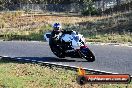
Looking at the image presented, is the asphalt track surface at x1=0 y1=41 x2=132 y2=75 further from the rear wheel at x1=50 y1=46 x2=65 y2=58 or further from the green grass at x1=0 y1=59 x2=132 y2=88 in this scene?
the green grass at x1=0 y1=59 x2=132 y2=88

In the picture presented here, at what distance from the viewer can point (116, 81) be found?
761 cm

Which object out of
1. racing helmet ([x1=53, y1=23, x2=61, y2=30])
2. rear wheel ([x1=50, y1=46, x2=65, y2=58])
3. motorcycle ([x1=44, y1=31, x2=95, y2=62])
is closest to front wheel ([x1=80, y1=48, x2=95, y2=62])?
motorcycle ([x1=44, y1=31, x2=95, y2=62])

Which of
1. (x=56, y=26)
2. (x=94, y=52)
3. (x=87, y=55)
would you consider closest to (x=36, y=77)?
Result: (x=87, y=55)

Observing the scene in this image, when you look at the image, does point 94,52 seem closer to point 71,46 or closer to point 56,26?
point 71,46

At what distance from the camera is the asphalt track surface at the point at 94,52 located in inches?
622

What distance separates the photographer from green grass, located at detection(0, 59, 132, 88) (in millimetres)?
12756

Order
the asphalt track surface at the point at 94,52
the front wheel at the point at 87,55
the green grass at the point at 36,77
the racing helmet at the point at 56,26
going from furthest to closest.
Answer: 1. the racing helmet at the point at 56,26
2. the front wheel at the point at 87,55
3. the asphalt track surface at the point at 94,52
4. the green grass at the point at 36,77

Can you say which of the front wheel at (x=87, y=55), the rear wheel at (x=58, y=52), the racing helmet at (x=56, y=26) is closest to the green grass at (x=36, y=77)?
the rear wheel at (x=58, y=52)

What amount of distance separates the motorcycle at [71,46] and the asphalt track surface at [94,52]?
252 millimetres

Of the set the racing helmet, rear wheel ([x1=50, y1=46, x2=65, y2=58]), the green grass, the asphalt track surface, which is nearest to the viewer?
the green grass

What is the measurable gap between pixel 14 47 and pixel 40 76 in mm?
8602

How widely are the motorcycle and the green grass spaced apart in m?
1.78

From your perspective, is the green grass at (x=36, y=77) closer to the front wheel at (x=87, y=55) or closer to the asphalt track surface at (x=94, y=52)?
the asphalt track surface at (x=94, y=52)

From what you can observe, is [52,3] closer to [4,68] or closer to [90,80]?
[4,68]
